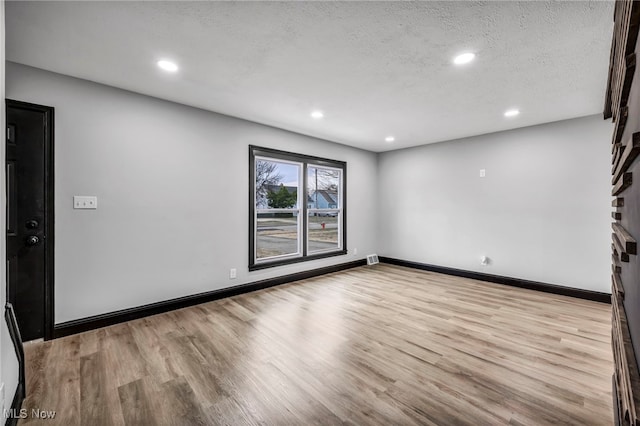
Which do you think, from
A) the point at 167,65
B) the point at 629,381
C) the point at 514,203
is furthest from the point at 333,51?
the point at 514,203

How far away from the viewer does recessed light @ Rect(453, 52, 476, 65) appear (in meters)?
2.29

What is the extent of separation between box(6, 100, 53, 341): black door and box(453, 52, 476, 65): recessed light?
12.0ft

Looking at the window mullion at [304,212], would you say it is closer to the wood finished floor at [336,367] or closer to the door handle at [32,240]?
the wood finished floor at [336,367]

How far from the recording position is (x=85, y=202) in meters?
2.78

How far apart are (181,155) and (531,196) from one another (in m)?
4.92

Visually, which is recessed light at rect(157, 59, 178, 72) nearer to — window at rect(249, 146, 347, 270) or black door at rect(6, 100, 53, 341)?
black door at rect(6, 100, 53, 341)

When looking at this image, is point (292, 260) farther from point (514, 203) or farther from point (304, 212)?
point (514, 203)

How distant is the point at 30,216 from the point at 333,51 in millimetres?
2995

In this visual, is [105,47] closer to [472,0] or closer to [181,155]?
[181,155]

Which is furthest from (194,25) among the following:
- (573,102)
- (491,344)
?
(573,102)

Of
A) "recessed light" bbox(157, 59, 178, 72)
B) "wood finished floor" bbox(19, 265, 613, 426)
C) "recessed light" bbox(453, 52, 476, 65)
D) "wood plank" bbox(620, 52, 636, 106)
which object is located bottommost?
"wood finished floor" bbox(19, 265, 613, 426)

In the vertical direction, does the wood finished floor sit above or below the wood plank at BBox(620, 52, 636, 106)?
below

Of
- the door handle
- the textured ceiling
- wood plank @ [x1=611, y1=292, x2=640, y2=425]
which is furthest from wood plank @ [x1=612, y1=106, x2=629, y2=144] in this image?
the door handle

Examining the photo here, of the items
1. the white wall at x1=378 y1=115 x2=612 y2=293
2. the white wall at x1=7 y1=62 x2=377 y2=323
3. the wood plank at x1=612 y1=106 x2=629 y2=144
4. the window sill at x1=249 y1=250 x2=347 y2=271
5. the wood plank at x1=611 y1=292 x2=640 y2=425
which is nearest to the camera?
the wood plank at x1=611 y1=292 x2=640 y2=425
